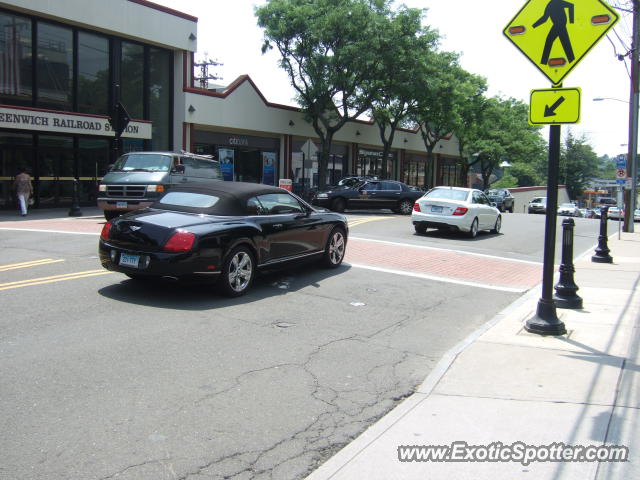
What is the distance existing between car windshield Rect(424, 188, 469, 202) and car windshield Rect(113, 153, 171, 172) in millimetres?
7769

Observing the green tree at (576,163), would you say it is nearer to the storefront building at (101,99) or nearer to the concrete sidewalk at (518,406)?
the storefront building at (101,99)

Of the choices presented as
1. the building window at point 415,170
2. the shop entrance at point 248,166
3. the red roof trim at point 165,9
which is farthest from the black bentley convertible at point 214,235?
the building window at point 415,170

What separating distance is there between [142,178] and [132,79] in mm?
10493

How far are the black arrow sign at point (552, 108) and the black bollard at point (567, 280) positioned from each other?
2238mm

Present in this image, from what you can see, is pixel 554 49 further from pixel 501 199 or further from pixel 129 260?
pixel 501 199

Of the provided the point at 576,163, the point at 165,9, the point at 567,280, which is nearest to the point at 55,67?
the point at 165,9

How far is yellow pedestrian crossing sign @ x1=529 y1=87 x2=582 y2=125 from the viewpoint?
6.48m

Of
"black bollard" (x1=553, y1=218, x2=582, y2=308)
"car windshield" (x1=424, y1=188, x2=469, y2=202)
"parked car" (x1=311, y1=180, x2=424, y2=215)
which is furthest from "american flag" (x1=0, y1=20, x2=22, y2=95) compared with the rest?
"black bollard" (x1=553, y1=218, x2=582, y2=308)

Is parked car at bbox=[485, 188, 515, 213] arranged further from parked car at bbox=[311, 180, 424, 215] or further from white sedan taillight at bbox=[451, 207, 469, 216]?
white sedan taillight at bbox=[451, 207, 469, 216]

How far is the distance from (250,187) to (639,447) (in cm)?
633

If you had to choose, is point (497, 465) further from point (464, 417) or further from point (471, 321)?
point (471, 321)

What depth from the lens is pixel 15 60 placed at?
20469 mm

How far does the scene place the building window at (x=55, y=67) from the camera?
2128 centimetres

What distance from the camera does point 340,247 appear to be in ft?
35.4
